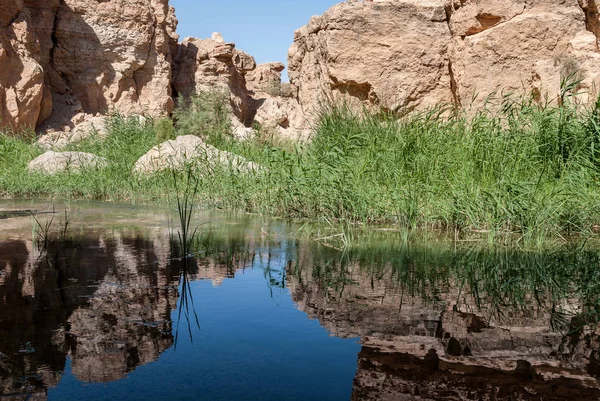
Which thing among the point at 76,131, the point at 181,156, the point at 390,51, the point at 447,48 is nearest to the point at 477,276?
the point at 181,156

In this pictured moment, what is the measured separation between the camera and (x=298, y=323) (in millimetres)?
2209

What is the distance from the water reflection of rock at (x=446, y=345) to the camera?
1.64 m

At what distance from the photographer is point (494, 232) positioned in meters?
3.98

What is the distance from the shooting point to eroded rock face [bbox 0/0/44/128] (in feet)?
→ 45.0

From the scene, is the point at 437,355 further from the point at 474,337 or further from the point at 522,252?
the point at 522,252

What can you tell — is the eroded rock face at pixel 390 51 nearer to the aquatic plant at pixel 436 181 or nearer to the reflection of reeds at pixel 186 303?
the aquatic plant at pixel 436 181

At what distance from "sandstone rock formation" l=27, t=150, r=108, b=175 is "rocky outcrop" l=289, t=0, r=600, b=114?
408 centimetres

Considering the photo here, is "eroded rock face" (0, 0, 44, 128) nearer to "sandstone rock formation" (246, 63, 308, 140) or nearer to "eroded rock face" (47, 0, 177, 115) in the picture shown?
"eroded rock face" (47, 0, 177, 115)

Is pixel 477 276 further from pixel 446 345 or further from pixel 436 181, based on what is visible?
pixel 436 181

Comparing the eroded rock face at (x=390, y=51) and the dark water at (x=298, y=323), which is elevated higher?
the eroded rock face at (x=390, y=51)

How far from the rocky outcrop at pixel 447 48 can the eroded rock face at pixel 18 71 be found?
719 centimetres

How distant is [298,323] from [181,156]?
667cm

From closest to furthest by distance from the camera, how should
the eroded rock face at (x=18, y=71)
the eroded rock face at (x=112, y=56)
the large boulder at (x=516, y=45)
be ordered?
the large boulder at (x=516, y=45), the eroded rock face at (x=18, y=71), the eroded rock face at (x=112, y=56)

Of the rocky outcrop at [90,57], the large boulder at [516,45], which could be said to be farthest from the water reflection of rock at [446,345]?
the rocky outcrop at [90,57]
